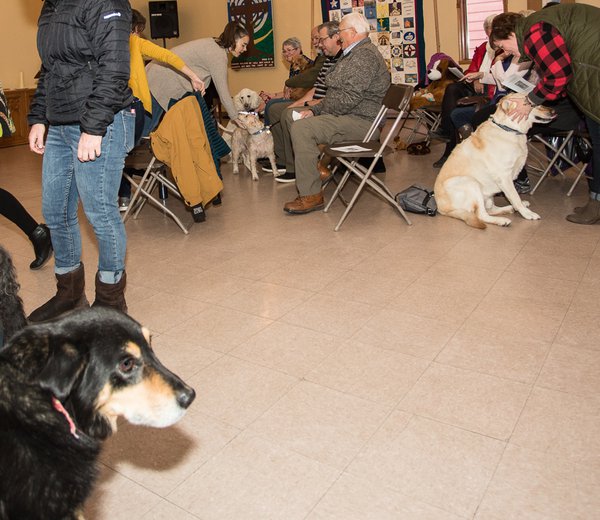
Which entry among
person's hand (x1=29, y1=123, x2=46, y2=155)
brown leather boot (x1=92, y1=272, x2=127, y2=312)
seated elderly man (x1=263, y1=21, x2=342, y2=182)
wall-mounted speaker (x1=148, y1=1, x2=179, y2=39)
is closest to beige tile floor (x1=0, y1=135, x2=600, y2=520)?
brown leather boot (x1=92, y1=272, x2=127, y2=312)

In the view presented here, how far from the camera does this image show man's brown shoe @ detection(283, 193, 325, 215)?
4.33 meters

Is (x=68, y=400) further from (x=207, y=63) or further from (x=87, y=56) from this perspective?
(x=207, y=63)

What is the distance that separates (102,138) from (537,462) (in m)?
1.85

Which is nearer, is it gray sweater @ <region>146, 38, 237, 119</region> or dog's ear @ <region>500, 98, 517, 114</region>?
dog's ear @ <region>500, 98, 517, 114</region>

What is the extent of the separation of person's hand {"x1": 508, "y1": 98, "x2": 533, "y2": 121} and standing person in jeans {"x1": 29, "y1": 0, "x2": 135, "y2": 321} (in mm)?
2601

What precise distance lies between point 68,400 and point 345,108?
357 cm

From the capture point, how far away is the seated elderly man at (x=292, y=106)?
5.31 metres

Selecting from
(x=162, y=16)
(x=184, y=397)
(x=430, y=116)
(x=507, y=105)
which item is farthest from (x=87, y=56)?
(x=162, y=16)

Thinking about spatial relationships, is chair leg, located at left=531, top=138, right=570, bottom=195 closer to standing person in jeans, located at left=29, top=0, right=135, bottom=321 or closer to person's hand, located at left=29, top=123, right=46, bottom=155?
standing person in jeans, located at left=29, top=0, right=135, bottom=321

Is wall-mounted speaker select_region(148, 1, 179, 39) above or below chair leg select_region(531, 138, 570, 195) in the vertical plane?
above

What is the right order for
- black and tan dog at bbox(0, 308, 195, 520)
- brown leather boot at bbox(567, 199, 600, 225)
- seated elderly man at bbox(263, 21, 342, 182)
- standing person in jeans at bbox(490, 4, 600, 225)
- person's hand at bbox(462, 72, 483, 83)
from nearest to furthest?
black and tan dog at bbox(0, 308, 195, 520), standing person in jeans at bbox(490, 4, 600, 225), brown leather boot at bbox(567, 199, 600, 225), seated elderly man at bbox(263, 21, 342, 182), person's hand at bbox(462, 72, 483, 83)

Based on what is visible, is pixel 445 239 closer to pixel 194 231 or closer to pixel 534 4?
pixel 194 231

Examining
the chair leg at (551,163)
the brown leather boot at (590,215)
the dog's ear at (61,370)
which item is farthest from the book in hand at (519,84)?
the dog's ear at (61,370)

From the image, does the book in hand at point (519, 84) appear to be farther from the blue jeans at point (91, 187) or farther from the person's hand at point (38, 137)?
the person's hand at point (38, 137)
